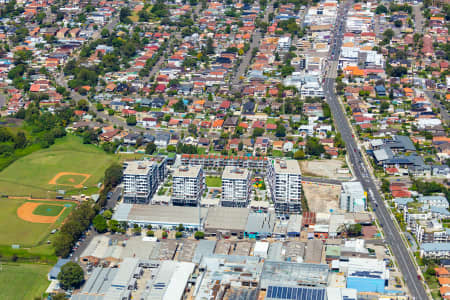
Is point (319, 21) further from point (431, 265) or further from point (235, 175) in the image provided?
point (431, 265)

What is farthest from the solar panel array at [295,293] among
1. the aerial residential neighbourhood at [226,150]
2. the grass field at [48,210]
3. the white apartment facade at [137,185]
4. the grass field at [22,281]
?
the grass field at [48,210]

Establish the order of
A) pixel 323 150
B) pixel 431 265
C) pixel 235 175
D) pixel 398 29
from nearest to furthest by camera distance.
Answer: pixel 431 265
pixel 235 175
pixel 323 150
pixel 398 29

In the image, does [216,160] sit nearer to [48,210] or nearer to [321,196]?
[321,196]

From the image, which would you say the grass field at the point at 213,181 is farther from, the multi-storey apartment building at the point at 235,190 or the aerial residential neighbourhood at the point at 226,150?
the multi-storey apartment building at the point at 235,190

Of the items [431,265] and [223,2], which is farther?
[223,2]

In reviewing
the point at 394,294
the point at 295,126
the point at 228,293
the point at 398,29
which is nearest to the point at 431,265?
the point at 394,294

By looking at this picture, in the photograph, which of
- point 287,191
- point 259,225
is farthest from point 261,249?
point 287,191
